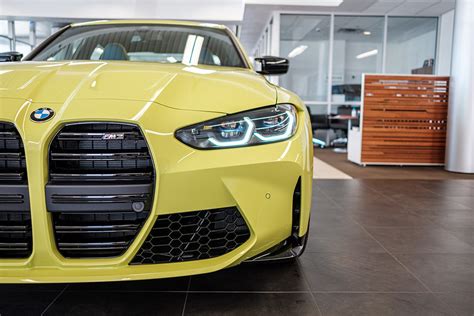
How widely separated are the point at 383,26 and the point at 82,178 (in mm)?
9704

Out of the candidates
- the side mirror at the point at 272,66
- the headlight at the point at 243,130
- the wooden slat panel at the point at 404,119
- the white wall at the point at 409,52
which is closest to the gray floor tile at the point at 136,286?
the headlight at the point at 243,130

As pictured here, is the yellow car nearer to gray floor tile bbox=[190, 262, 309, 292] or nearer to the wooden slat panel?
gray floor tile bbox=[190, 262, 309, 292]

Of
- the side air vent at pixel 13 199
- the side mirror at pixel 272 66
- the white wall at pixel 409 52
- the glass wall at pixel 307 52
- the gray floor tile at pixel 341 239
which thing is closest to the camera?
the side air vent at pixel 13 199

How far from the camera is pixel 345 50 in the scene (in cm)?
966

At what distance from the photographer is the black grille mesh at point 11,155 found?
1096mm

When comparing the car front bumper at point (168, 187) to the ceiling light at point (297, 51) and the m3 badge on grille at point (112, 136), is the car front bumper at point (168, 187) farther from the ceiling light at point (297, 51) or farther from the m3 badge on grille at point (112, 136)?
the ceiling light at point (297, 51)

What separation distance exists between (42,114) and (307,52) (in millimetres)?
9211

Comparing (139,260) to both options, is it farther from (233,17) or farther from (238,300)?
(233,17)

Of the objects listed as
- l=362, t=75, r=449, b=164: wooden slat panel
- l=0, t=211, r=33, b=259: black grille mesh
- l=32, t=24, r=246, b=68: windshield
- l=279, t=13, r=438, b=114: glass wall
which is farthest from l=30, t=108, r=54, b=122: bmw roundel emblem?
l=279, t=13, r=438, b=114: glass wall

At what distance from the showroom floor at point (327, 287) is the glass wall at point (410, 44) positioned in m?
8.02

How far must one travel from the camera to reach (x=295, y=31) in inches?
373

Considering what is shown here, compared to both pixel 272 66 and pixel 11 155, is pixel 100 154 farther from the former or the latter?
pixel 272 66

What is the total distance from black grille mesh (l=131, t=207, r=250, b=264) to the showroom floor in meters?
0.28

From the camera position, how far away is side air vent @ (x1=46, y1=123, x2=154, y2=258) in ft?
3.62
